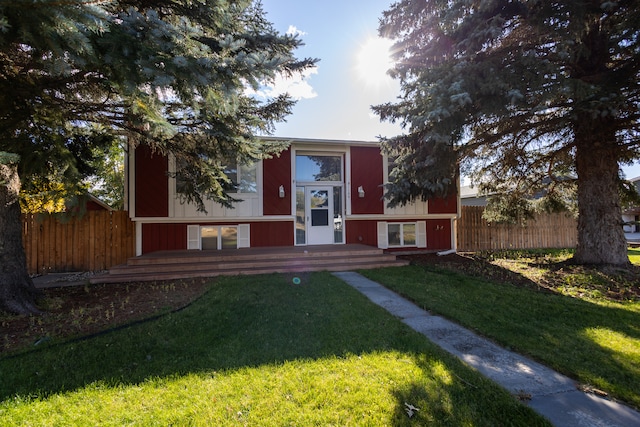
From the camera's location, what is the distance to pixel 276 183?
32.0ft

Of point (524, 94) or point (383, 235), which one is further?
point (383, 235)

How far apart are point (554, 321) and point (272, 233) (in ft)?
24.9

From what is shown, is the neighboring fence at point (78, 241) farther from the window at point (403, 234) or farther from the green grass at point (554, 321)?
the window at point (403, 234)

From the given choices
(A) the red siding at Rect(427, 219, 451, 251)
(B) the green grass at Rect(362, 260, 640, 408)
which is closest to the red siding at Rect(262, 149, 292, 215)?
(B) the green grass at Rect(362, 260, 640, 408)

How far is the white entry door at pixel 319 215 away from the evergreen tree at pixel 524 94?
7.77 ft

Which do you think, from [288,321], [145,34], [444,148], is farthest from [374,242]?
[145,34]

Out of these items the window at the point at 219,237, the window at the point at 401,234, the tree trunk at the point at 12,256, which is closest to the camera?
the tree trunk at the point at 12,256

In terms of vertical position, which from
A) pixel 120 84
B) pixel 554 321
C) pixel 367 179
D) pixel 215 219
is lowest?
pixel 554 321

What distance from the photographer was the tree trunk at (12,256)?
434 cm

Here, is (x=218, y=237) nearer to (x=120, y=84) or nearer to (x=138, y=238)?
(x=138, y=238)

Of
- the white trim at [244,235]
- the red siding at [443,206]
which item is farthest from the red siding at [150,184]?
the red siding at [443,206]

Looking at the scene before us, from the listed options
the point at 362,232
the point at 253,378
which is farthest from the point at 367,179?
the point at 253,378

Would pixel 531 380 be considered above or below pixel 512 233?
below

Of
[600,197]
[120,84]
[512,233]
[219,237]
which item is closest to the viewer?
[120,84]
